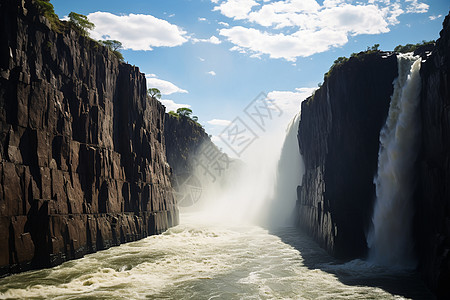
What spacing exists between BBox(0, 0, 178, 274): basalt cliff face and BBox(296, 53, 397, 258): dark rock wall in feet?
67.9

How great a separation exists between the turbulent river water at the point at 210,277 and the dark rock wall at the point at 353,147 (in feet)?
9.28

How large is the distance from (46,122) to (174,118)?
64.3m

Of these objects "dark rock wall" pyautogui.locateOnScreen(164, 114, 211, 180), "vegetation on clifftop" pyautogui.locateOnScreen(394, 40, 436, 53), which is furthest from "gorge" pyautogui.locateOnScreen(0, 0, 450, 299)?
"dark rock wall" pyautogui.locateOnScreen(164, 114, 211, 180)

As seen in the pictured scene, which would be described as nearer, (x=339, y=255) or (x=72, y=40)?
(x=339, y=255)

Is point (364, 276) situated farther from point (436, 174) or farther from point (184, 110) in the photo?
point (184, 110)

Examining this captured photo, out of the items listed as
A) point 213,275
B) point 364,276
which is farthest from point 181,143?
point 364,276

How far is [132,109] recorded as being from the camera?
4494cm

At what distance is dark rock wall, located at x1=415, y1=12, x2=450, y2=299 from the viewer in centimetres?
1941

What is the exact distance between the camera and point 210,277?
24.4 m

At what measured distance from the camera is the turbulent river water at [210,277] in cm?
1997

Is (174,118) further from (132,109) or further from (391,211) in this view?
(391,211)

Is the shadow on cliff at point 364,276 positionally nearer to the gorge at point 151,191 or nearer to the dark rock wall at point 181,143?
the gorge at point 151,191

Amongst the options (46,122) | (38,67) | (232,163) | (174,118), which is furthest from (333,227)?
(232,163)

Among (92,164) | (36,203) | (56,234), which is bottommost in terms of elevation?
(56,234)
